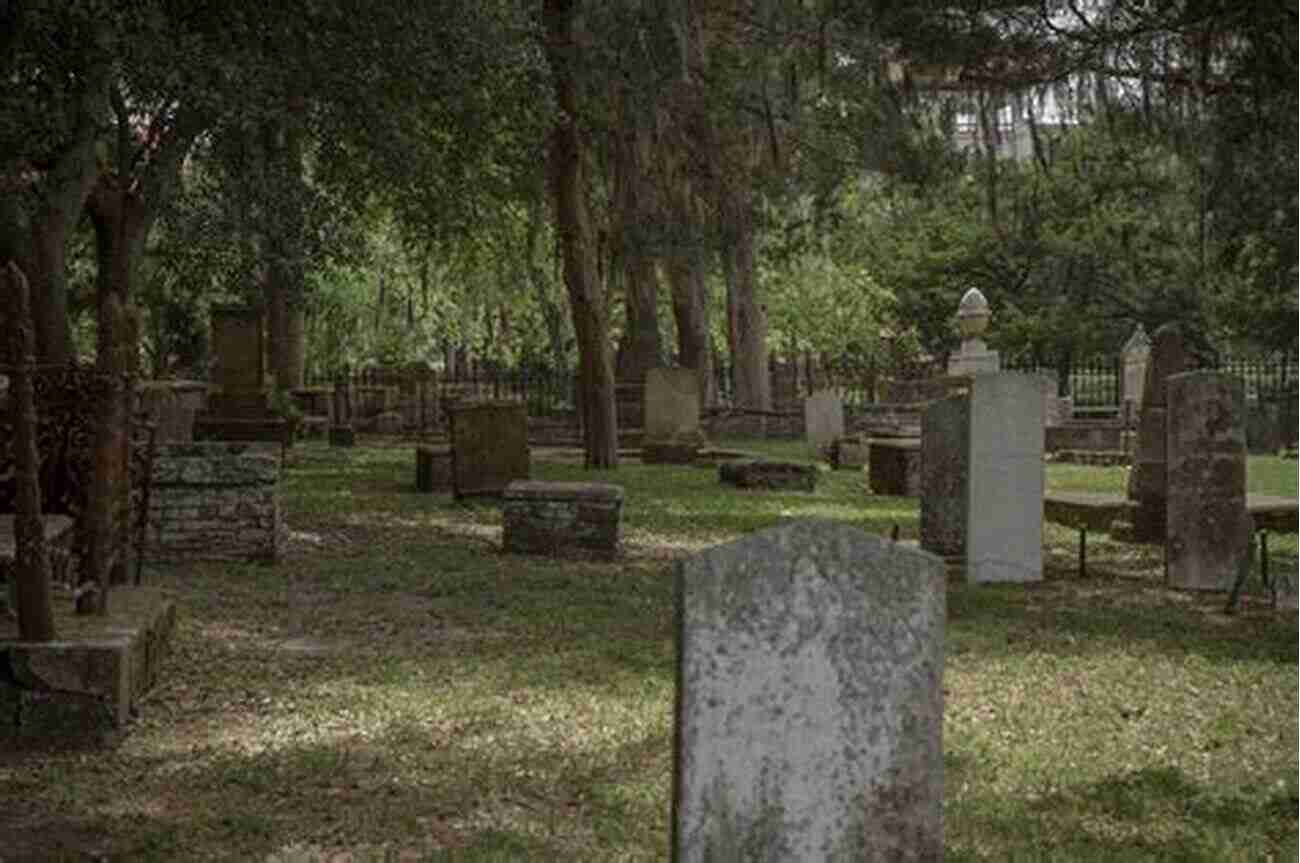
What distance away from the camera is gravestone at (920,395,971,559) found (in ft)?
39.0

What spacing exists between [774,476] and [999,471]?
8.00 metres

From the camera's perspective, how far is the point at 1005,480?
11602mm

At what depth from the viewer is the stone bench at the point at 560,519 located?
12.8 m

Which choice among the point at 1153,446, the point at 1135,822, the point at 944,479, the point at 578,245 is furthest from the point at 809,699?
the point at 578,245

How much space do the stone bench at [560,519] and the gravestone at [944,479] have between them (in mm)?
2498

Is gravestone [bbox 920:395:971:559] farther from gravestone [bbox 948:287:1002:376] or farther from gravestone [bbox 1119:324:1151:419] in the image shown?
gravestone [bbox 1119:324:1151:419]

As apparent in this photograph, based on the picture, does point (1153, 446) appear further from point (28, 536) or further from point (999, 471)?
point (28, 536)

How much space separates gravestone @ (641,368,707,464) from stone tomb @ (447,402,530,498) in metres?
7.42

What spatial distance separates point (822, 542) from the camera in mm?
4051

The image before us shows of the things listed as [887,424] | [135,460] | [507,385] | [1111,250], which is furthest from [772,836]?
[1111,250]

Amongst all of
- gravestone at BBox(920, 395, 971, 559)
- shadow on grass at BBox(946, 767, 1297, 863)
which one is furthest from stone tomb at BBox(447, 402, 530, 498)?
shadow on grass at BBox(946, 767, 1297, 863)

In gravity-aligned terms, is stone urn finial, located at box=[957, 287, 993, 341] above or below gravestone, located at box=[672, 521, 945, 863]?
above

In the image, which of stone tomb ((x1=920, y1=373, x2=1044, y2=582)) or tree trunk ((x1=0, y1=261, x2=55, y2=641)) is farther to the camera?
stone tomb ((x1=920, y1=373, x2=1044, y2=582))

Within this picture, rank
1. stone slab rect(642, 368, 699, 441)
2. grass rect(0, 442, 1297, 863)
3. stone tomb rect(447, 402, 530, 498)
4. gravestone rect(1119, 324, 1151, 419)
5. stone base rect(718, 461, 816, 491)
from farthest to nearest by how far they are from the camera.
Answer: gravestone rect(1119, 324, 1151, 419)
stone slab rect(642, 368, 699, 441)
stone base rect(718, 461, 816, 491)
stone tomb rect(447, 402, 530, 498)
grass rect(0, 442, 1297, 863)
